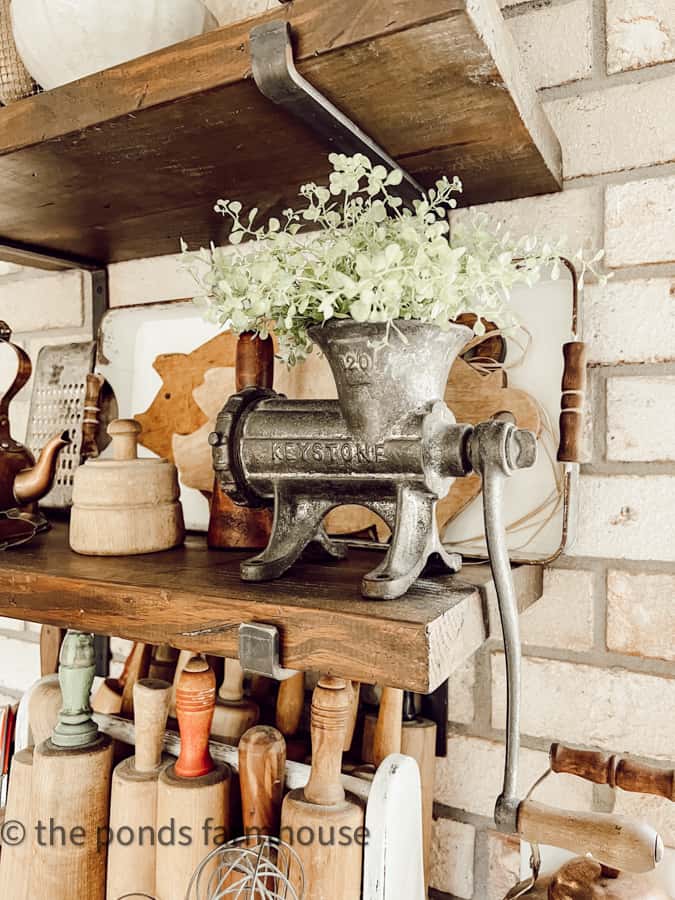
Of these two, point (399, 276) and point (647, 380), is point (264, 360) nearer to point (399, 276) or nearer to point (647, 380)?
point (399, 276)

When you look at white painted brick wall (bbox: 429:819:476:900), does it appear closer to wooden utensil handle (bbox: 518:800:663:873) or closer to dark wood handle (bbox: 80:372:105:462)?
wooden utensil handle (bbox: 518:800:663:873)

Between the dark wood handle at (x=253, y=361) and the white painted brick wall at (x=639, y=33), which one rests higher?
the white painted brick wall at (x=639, y=33)

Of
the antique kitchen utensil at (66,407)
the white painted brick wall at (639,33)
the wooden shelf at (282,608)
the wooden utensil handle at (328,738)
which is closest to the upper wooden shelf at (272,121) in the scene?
the white painted brick wall at (639,33)

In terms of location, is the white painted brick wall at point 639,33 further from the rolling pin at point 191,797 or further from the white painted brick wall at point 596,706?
the rolling pin at point 191,797

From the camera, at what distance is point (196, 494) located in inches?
35.8

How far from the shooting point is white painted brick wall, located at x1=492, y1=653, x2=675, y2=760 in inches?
28.5

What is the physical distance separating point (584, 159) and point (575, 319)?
0.19 m

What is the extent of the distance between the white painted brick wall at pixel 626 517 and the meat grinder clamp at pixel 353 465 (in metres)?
0.23

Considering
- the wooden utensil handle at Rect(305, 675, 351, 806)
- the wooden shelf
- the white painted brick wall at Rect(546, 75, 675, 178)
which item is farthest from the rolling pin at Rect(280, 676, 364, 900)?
the white painted brick wall at Rect(546, 75, 675, 178)

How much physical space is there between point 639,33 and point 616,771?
72cm

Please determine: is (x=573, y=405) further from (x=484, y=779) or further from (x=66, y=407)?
(x=66, y=407)

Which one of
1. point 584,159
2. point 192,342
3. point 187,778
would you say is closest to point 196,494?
point 192,342

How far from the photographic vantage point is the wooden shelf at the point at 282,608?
1.49 ft

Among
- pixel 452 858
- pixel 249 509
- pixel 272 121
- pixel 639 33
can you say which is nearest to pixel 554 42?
pixel 639 33
